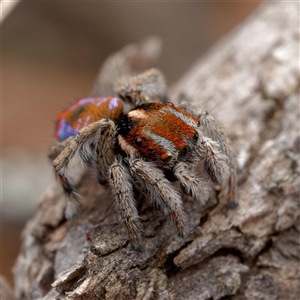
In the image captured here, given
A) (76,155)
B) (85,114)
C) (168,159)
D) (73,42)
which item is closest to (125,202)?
(168,159)

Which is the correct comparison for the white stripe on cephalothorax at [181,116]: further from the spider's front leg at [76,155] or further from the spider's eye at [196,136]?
the spider's front leg at [76,155]

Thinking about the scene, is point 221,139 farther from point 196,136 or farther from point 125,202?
point 125,202

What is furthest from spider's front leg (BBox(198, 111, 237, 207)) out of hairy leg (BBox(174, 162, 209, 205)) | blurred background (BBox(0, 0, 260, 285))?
blurred background (BBox(0, 0, 260, 285))

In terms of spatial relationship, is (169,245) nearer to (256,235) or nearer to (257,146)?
(256,235)

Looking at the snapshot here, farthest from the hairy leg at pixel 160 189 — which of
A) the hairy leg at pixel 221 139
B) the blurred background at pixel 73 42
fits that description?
the blurred background at pixel 73 42

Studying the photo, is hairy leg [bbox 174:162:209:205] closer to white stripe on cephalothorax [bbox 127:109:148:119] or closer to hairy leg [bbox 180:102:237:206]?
hairy leg [bbox 180:102:237:206]

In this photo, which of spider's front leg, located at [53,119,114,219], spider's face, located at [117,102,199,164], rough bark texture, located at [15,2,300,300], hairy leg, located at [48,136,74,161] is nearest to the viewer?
rough bark texture, located at [15,2,300,300]
